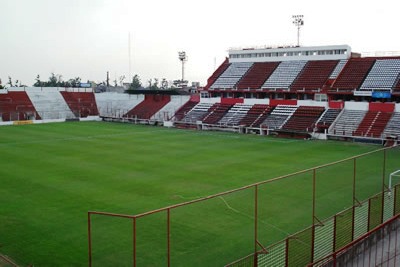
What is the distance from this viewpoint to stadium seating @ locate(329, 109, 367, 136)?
40.2 metres

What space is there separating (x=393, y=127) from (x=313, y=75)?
1469 centimetres

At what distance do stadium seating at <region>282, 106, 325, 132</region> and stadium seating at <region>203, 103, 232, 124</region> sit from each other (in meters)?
9.13

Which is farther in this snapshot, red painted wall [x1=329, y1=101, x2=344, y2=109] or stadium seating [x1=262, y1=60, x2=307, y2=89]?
stadium seating [x1=262, y1=60, x2=307, y2=89]

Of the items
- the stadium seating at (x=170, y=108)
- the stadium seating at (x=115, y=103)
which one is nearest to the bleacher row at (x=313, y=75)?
Result: the stadium seating at (x=170, y=108)

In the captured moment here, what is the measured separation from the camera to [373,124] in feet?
131

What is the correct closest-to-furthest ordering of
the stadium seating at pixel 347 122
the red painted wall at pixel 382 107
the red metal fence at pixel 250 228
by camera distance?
the red metal fence at pixel 250 228
the stadium seating at pixel 347 122
the red painted wall at pixel 382 107

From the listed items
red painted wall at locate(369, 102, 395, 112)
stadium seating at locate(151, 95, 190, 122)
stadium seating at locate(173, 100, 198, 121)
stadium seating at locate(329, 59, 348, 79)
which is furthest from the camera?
stadium seating at locate(151, 95, 190, 122)

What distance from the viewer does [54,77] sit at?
134125 mm

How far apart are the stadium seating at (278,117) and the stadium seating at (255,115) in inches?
28.4

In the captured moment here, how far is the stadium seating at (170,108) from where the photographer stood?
58031mm

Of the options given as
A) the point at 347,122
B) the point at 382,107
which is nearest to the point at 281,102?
the point at 347,122

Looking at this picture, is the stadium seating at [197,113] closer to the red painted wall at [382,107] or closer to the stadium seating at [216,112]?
the stadium seating at [216,112]

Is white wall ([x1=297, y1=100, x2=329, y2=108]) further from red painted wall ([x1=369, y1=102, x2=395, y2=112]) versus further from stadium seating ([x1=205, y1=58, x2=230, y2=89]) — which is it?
stadium seating ([x1=205, y1=58, x2=230, y2=89])

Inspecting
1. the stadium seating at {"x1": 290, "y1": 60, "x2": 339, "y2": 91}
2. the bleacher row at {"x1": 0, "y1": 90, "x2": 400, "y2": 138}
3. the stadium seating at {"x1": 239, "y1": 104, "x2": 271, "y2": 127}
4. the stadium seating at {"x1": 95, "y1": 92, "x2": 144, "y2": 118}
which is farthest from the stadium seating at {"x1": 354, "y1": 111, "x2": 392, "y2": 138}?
the stadium seating at {"x1": 95, "y1": 92, "x2": 144, "y2": 118}
